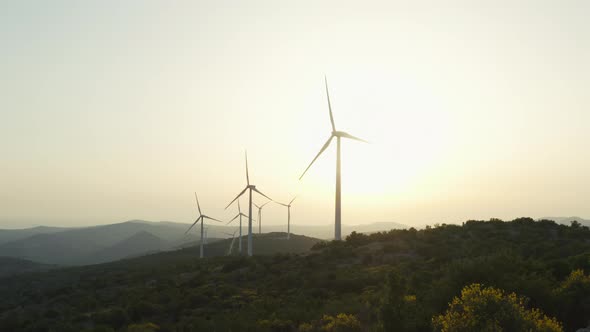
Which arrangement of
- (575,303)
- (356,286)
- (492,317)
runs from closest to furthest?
(492,317), (575,303), (356,286)

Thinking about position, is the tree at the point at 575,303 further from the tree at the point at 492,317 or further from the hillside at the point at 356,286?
the tree at the point at 492,317

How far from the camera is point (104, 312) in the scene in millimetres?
35312

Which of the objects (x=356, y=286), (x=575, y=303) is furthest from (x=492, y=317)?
(x=356, y=286)

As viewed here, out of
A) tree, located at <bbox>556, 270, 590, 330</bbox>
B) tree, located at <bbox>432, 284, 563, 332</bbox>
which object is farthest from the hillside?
tree, located at <bbox>432, 284, 563, 332</bbox>

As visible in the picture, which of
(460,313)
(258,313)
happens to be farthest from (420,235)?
(460,313)

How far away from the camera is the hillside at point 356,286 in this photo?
1733 cm

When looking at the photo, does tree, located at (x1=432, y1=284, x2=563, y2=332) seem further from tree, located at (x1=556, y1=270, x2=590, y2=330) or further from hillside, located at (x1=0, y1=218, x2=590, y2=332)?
tree, located at (x1=556, y1=270, x2=590, y2=330)

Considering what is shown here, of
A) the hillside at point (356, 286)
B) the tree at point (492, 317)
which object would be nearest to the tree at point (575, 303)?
the hillside at point (356, 286)

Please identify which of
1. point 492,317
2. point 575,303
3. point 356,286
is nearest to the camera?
point 492,317

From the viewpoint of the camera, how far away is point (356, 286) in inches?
1346

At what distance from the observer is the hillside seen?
1733 cm

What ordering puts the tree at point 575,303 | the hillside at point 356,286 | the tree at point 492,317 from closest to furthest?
the tree at point 492,317
the tree at point 575,303
the hillside at point 356,286

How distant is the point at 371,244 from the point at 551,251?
70.1 ft

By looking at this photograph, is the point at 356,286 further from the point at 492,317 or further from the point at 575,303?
the point at 492,317
